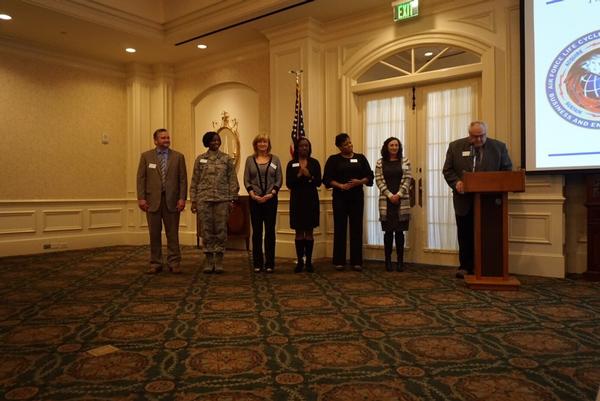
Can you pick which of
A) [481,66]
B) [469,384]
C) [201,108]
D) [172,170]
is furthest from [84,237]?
[469,384]

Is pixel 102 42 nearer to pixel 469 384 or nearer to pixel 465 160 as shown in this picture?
pixel 465 160

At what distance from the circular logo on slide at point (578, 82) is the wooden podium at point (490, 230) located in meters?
1.13

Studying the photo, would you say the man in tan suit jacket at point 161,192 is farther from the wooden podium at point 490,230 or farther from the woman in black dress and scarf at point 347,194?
the wooden podium at point 490,230

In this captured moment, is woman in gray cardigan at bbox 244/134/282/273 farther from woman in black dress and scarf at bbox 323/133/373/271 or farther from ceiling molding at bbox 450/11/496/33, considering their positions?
ceiling molding at bbox 450/11/496/33

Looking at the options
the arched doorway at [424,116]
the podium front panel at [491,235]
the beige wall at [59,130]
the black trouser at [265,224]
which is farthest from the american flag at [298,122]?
the beige wall at [59,130]

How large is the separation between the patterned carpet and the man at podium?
401 millimetres

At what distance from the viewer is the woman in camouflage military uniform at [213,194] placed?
443cm

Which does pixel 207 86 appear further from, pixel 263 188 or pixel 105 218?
pixel 263 188

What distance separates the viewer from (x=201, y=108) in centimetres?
741

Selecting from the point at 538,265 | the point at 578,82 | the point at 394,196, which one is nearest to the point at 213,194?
the point at 394,196

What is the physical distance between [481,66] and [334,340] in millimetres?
3492

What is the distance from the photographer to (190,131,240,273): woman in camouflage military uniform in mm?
4434

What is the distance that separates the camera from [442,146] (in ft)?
16.5

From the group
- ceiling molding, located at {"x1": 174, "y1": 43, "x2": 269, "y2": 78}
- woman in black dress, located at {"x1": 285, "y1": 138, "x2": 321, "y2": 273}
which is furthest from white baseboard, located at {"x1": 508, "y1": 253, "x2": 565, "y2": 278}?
ceiling molding, located at {"x1": 174, "y1": 43, "x2": 269, "y2": 78}
